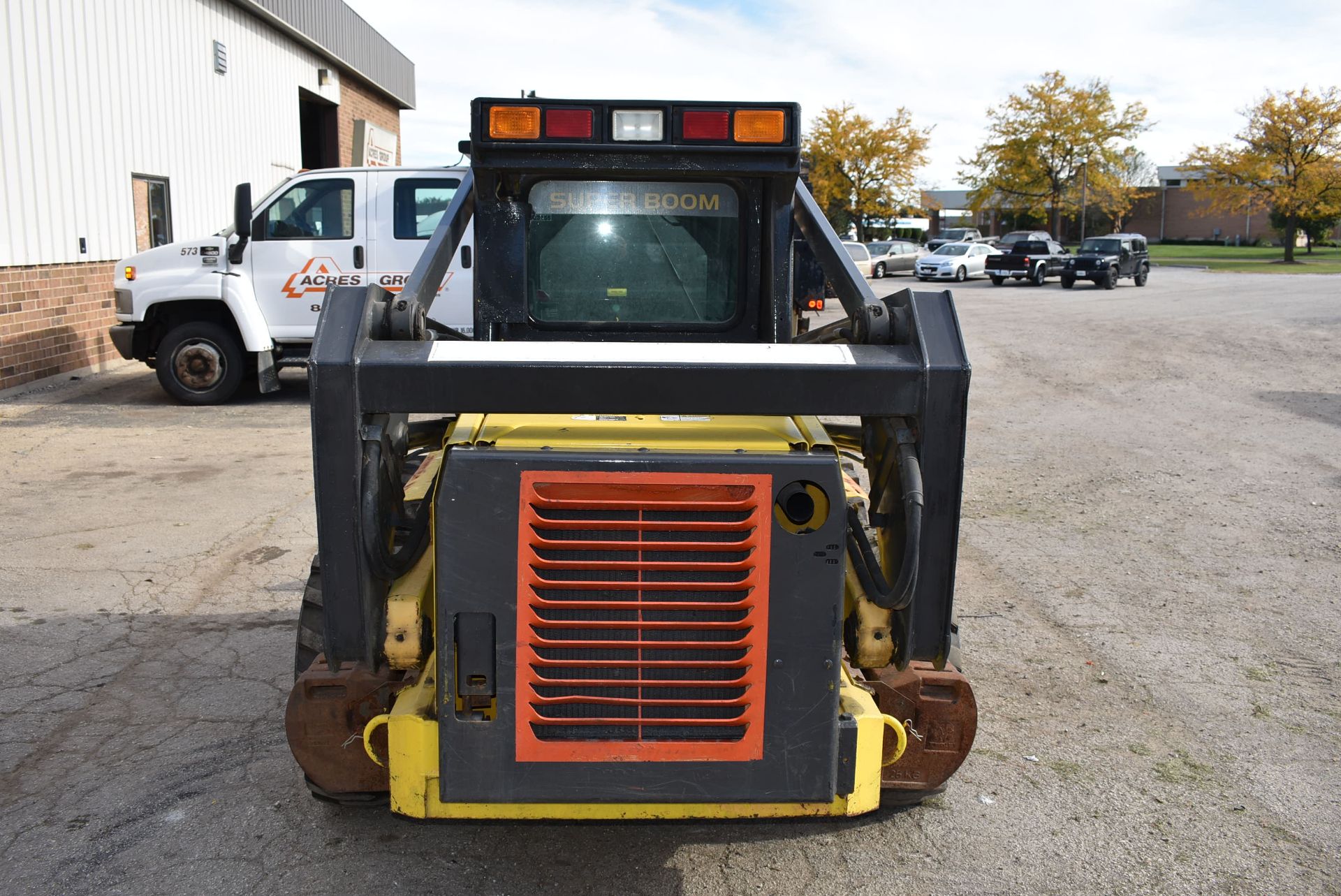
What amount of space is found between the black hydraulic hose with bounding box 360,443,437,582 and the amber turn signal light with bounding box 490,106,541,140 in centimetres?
145

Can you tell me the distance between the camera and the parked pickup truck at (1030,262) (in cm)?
3341

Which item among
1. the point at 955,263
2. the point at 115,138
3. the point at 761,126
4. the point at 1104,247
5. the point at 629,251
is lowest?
the point at 629,251

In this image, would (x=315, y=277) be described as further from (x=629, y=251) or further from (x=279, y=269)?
(x=629, y=251)

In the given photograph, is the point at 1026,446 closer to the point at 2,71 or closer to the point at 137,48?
the point at 2,71

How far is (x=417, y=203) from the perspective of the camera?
1125cm

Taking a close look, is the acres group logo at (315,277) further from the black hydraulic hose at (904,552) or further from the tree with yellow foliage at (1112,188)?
the tree with yellow foliage at (1112,188)

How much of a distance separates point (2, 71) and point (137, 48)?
132 inches

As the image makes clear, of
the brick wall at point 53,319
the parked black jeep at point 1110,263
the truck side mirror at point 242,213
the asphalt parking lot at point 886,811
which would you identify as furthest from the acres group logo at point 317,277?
the parked black jeep at point 1110,263

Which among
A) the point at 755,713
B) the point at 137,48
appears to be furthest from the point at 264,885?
the point at 137,48

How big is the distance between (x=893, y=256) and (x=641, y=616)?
38.4 meters

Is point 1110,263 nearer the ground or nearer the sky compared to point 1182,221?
nearer the ground

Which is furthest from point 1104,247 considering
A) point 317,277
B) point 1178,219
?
point 1178,219

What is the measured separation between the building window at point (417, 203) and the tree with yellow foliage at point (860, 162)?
38.1 meters

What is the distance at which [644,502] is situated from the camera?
2771mm
